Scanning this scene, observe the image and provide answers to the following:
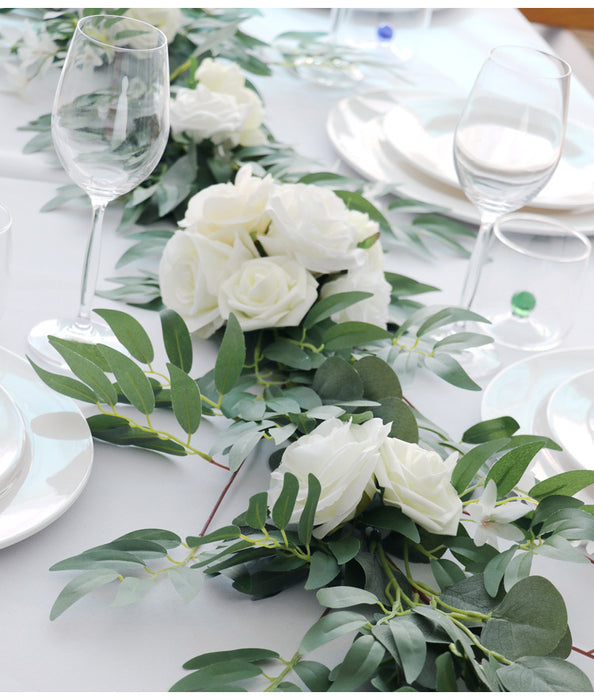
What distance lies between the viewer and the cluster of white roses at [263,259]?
0.73m

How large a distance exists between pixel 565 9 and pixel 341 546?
2.86m

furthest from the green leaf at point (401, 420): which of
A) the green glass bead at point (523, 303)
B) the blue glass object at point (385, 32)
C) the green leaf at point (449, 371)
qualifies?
the blue glass object at point (385, 32)

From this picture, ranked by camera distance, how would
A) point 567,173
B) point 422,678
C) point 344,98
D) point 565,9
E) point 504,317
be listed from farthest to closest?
point 565,9, point 344,98, point 567,173, point 504,317, point 422,678

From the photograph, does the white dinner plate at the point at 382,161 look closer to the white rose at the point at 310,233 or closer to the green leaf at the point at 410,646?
the white rose at the point at 310,233

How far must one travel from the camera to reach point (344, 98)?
1.36m

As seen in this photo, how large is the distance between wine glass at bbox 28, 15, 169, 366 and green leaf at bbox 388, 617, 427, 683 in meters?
0.38

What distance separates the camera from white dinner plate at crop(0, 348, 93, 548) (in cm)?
53

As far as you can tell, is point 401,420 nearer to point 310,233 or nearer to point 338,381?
point 338,381

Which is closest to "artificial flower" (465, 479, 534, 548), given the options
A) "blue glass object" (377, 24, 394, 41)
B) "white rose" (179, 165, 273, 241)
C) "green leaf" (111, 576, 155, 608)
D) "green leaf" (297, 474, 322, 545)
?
"green leaf" (297, 474, 322, 545)

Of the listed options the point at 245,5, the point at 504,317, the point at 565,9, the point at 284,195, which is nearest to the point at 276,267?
the point at 284,195

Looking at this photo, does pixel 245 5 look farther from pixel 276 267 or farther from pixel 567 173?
pixel 276 267

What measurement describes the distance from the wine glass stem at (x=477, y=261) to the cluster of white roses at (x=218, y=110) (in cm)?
35

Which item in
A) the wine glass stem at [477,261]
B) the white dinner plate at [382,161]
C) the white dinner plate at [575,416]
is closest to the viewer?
the white dinner plate at [575,416]

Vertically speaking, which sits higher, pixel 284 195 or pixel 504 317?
pixel 284 195
